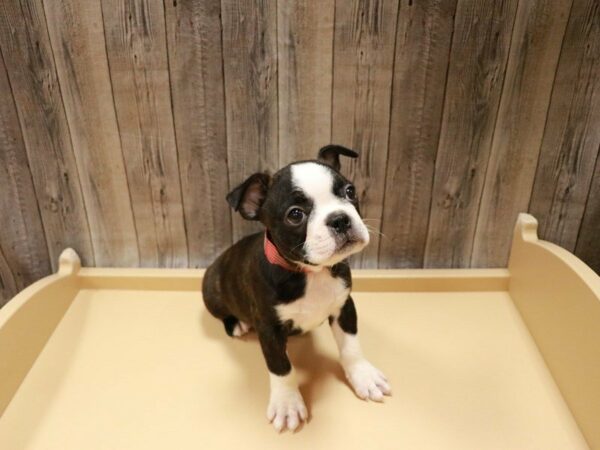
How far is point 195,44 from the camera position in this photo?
1271 millimetres

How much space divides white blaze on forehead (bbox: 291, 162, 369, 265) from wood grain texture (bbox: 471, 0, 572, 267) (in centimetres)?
64

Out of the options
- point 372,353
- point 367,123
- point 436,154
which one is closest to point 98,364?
point 372,353

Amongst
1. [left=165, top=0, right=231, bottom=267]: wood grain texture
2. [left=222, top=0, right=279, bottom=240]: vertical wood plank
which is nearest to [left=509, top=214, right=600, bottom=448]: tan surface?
[left=222, top=0, right=279, bottom=240]: vertical wood plank

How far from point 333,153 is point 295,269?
29 cm

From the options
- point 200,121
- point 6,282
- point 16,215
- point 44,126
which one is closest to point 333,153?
point 200,121

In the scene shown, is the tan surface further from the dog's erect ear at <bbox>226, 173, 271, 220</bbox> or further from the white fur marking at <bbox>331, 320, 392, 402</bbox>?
the dog's erect ear at <bbox>226, 173, 271, 220</bbox>

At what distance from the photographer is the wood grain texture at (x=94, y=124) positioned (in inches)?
49.6

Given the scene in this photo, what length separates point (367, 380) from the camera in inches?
47.0

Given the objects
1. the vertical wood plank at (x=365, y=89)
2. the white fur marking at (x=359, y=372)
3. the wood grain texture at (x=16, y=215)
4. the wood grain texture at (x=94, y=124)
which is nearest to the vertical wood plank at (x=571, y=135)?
the vertical wood plank at (x=365, y=89)

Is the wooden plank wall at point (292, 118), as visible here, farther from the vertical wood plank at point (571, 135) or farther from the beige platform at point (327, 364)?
the beige platform at point (327, 364)

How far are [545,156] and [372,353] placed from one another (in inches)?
29.1

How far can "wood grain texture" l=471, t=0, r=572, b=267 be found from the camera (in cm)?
123

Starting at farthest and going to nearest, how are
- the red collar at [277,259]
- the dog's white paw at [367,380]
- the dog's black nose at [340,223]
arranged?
the dog's white paw at [367,380] < the red collar at [277,259] < the dog's black nose at [340,223]

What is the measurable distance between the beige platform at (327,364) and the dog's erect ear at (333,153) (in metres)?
0.50
